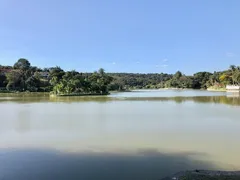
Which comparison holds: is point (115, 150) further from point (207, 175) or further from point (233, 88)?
point (233, 88)

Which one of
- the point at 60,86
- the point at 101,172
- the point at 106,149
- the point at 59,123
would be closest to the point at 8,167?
the point at 101,172

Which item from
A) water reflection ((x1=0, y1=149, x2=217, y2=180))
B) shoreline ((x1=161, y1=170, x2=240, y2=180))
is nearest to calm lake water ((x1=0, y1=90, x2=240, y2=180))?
water reflection ((x1=0, y1=149, x2=217, y2=180))

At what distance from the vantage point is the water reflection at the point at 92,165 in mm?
6668

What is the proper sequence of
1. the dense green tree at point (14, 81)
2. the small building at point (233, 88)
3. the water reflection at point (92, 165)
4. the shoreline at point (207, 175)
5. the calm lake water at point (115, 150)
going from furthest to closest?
the small building at point (233, 88) → the dense green tree at point (14, 81) → the calm lake water at point (115, 150) → the water reflection at point (92, 165) → the shoreline at point (207, 175)

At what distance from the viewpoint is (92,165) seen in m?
7.49

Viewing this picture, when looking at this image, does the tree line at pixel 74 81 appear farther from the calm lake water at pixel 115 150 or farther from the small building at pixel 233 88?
the calm lake water at pixel 115 150

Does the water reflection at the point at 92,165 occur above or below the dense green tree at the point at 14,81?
below

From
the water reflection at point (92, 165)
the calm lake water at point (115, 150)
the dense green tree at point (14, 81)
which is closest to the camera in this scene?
the water reflection at point (92, 165)

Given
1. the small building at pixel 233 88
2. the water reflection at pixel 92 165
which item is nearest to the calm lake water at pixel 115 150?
the water reflection at pixel 92 165

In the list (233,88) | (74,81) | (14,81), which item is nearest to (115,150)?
(74,81)

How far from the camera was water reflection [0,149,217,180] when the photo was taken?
6.67m

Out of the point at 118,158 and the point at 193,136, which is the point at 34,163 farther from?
the point at 193,136

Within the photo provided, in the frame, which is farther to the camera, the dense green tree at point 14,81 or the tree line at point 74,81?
the dense green tree at point 14,81

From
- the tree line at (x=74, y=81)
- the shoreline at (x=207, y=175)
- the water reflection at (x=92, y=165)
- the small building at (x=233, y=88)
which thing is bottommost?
the water reflection at (x=92, y=165)
